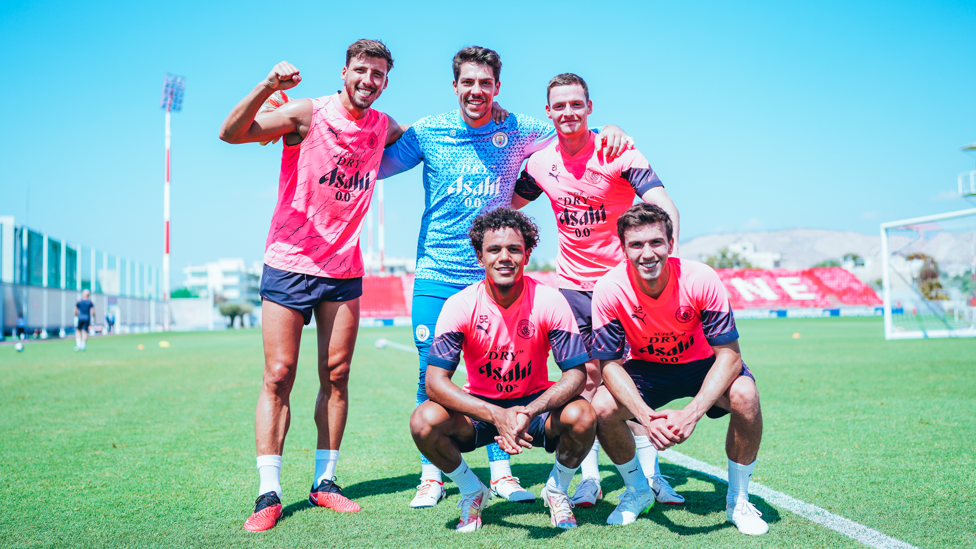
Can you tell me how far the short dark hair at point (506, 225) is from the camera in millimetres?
3309

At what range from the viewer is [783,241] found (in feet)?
558

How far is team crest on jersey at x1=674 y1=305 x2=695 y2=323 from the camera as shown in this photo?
3303 mm

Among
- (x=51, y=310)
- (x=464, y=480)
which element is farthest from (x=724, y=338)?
(x=51, y=310)

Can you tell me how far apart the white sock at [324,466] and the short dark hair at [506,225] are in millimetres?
1485

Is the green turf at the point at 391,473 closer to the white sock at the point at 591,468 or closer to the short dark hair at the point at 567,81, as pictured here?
the white sock at the point at 591,468

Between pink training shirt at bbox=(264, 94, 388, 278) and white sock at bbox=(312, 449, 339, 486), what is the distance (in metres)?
1.03

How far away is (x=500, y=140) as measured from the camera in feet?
13.6

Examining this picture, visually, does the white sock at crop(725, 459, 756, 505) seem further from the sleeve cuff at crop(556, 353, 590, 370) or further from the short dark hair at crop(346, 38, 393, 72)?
the short dark hair at crop(346, 38, 393, 72)

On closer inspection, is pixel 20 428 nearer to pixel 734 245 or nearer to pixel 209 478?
pixel 209 478

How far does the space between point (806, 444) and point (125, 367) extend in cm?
1290

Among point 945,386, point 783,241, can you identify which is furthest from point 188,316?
point 783,241

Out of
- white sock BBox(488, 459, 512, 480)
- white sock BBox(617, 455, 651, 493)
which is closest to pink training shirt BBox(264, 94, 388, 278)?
white sock BBox(488, 459, 512, 480)

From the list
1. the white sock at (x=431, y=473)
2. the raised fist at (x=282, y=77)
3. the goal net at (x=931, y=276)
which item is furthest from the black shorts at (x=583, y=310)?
the goal net at (x=931, y=276)

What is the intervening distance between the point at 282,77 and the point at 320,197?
27.1 inches
